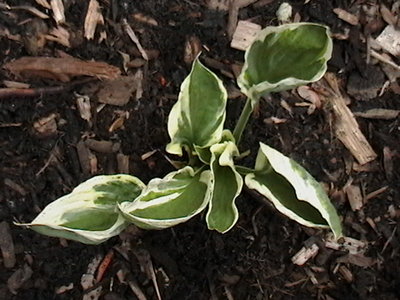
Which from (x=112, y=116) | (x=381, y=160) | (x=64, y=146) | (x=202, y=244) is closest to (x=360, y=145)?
(x=381, y=160)

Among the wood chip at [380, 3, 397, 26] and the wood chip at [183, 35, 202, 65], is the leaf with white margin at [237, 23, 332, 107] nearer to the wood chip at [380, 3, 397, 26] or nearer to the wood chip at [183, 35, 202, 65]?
the wood chip at [183, 35, 202, 65]

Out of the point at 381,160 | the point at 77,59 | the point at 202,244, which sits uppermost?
the point at 77,59

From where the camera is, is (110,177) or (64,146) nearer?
(110,177)

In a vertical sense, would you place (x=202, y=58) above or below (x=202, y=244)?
above

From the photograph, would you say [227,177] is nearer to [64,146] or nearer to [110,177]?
[110,177]

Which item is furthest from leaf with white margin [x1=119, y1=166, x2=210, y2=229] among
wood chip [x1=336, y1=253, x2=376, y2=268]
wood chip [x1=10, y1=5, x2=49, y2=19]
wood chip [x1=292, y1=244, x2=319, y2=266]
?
wood chip [x1=10, y1=5, x2=49, y2=19]

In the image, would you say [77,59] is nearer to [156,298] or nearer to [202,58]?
[202,58]

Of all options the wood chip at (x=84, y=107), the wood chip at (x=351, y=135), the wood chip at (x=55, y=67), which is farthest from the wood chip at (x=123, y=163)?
the wood chip at (x=351, y=135)
